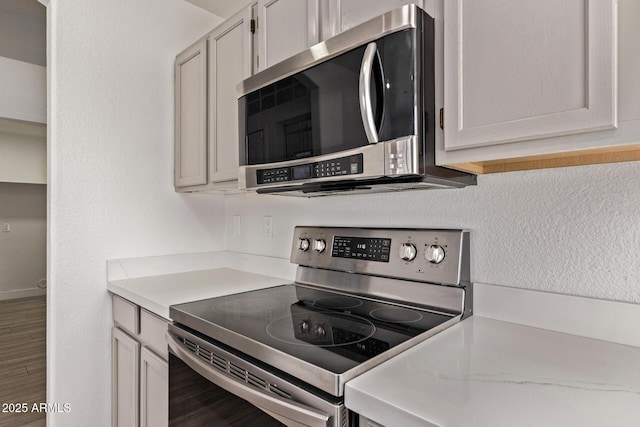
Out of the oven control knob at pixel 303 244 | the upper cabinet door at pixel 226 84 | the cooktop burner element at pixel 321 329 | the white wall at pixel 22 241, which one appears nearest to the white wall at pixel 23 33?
the upper cabinet door at pixel 226 84

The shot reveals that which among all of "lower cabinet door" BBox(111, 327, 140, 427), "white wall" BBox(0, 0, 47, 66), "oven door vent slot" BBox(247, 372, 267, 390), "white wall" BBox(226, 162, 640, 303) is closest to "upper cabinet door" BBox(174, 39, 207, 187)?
"lower cabinet door" BBox(111, 327, 140, 427)

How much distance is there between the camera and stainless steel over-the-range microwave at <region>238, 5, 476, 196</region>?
0.93m

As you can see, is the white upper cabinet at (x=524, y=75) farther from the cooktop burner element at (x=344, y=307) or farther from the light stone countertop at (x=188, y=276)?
the light stone countertop at (x=188, y=276)

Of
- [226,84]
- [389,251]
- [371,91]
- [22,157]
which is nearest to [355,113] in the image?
[371,91]

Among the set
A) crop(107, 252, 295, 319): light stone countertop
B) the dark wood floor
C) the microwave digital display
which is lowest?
the dark wood floor

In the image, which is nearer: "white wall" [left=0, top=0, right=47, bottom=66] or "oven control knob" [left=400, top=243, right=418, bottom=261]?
"oven control knob" [left=400, top=243, right=418, bottom=261]

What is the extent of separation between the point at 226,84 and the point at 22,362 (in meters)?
3.16

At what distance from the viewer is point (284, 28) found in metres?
1.38

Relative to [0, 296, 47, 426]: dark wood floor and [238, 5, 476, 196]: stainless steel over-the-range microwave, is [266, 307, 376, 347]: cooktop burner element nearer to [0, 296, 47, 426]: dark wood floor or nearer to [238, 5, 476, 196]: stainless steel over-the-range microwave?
[238, 5, 476, 196]: stainless steel over-the-range microwave

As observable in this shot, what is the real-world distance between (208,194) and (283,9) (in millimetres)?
1239

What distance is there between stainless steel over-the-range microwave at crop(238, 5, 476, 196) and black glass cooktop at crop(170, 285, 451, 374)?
42 cm

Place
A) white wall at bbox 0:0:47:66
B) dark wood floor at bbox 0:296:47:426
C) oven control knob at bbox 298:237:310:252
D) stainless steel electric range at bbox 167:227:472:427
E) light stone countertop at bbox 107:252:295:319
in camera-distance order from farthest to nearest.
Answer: white wall at bbox 0:0:47:66 → dark wood floor at bbox 0:296:47:426 → oven control knob at bbox 298:237:310:252 → light stone countertop at bbox 107:252:295:319 → stainless steel electric range at bbox 167:227:472:427

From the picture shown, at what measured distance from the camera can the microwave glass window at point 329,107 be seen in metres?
0.94

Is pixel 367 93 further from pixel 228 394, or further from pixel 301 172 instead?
pixel 228 394
